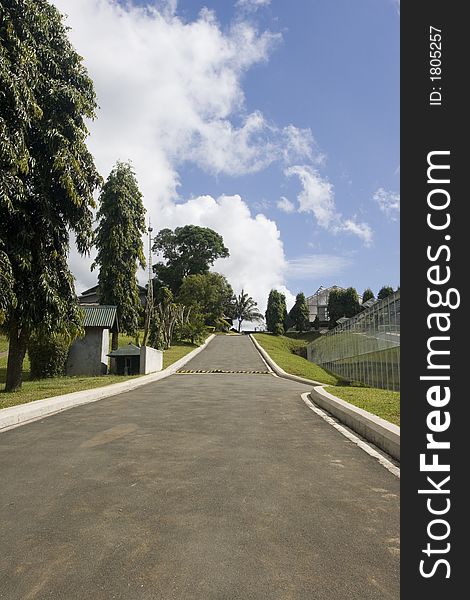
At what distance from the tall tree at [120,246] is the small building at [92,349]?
474 centimetres

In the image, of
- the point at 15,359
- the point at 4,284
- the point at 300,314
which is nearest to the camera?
the point at 4,284

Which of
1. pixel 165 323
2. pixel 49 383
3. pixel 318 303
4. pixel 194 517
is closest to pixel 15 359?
pixel 49 383

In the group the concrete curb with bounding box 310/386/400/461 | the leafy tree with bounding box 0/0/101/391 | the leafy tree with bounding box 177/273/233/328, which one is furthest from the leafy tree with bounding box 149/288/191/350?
the concrete curb with bounding box 310/386/400/461

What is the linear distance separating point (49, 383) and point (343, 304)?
7001 cm

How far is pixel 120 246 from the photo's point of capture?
106 ft

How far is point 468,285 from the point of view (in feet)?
16.9

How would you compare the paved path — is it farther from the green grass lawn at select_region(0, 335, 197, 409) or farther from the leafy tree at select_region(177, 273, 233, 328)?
the leafy tree at select_region(177, 273, 233, 328)

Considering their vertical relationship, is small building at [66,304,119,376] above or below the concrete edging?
above

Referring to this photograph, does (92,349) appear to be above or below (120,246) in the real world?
below

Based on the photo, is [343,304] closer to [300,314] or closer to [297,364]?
[300,314]

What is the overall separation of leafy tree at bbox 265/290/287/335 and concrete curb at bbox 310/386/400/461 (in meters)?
76.8

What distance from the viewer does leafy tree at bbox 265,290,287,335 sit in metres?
89.0

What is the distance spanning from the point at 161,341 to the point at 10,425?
110 feet

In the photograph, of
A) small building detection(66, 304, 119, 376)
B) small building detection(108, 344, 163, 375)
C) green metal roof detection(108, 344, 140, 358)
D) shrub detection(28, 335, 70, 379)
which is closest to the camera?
shrub detection(28, 335, 70, 379)
